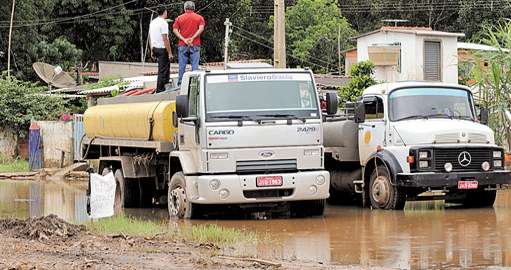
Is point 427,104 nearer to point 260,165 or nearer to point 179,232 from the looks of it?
point 260,165

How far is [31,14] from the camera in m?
52.8

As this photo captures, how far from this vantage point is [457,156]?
17859 mm

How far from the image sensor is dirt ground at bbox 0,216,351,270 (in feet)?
35.1

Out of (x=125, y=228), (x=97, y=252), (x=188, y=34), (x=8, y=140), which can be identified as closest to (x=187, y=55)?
(x=188, y=34)

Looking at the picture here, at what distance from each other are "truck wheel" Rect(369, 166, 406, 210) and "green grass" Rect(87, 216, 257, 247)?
14.0 ft

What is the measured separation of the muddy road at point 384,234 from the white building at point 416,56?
20524 millimetres

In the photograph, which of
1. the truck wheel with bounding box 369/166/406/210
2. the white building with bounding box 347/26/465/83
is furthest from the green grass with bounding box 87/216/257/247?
the white building with bounding box 347/26/465/83

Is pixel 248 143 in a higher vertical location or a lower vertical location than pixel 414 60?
lower

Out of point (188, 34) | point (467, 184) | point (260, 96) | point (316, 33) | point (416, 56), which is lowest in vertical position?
point (467, 184)

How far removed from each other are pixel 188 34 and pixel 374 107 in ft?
13.2

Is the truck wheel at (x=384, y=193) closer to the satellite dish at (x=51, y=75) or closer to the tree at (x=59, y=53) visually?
the satellite dish at (x=51, y=75)

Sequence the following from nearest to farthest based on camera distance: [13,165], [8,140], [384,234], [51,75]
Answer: [384,234], [13,165], [8,140], [51,75]

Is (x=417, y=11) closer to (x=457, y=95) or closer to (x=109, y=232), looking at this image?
(x=457, y=95)

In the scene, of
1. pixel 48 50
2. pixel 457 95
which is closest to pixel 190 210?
pixel 457 95
